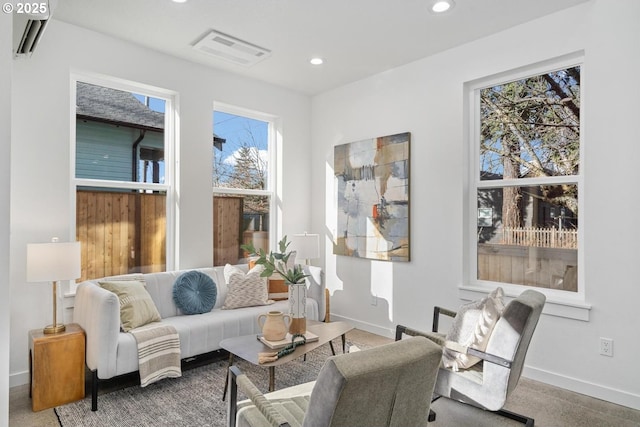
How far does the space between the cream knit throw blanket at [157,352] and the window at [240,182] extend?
54.8 inches

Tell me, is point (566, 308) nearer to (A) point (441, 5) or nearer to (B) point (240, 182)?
(A) point (441, 5)

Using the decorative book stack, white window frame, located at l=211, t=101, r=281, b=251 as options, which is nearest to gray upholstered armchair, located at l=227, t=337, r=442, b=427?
the decorative book stack

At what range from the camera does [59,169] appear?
3.15 m

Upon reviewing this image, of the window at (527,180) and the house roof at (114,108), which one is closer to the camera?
the window at (527,180)

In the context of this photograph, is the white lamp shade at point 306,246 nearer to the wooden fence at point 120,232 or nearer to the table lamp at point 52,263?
the wooden fence at point 120,232

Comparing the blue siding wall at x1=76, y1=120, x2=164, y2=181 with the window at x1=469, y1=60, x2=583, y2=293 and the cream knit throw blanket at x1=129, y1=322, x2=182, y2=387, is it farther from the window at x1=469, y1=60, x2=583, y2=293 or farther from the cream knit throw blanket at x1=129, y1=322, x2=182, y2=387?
the window at x1=469, y1=60, x2=583, y2=293

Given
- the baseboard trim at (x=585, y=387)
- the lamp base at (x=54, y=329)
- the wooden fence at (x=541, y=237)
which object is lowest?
the baseboard trim at (x=585, y=387)

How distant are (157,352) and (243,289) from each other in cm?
104

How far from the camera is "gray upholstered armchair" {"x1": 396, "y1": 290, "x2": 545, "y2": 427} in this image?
206 cm

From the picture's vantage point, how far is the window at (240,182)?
430 cm

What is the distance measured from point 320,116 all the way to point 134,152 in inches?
89.3

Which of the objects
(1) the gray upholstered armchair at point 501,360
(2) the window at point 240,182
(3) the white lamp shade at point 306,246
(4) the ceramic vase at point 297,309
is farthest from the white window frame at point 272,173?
(1) the gray upholstered armchair at point 501,360

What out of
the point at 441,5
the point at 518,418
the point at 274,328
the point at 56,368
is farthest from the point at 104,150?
the point at 518,418

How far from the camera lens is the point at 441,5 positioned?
2854 millimetres
